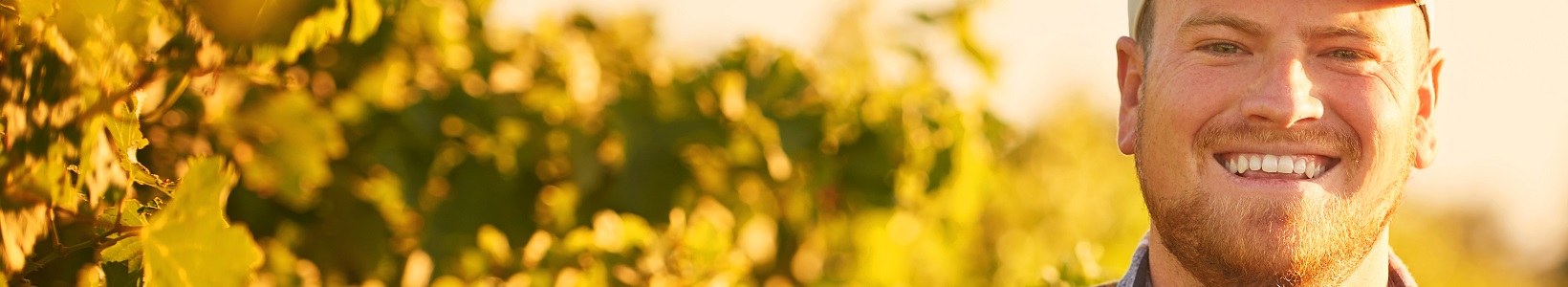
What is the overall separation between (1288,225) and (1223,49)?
20 cm

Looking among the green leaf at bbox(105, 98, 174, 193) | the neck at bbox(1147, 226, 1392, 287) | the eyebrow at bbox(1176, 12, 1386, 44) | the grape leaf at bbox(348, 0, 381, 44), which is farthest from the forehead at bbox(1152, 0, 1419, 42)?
the green leaf at bbox(105, 98, 174, 193)

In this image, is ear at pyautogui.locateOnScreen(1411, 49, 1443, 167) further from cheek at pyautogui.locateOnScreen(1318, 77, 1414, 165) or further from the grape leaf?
the grape leaf

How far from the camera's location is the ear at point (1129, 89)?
1.53 meters

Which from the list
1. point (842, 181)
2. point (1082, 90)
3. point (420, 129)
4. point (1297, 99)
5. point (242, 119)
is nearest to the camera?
point (1297, 99)

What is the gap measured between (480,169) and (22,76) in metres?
1.53

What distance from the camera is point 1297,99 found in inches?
50.9

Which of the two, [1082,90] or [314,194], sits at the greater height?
[1082,90]

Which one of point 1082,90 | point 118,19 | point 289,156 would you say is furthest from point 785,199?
point 1082,90

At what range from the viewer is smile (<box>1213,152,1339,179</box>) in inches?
52.0

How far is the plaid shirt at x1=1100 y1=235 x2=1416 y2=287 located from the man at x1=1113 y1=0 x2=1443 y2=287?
128mm

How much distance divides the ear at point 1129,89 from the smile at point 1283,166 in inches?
7.0

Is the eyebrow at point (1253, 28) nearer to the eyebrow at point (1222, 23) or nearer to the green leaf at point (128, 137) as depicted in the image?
the eyebrow at point (1222, 23)

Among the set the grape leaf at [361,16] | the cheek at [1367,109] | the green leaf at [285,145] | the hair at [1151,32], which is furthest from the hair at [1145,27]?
the green leaf at [285,145]

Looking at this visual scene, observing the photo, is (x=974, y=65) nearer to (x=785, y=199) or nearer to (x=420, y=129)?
(x=785, y=199)
